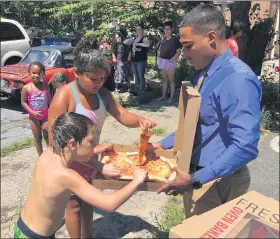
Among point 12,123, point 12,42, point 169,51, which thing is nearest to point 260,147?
point 169,51

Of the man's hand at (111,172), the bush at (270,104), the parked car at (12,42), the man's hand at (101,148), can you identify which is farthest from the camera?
the parked car at (12,42)

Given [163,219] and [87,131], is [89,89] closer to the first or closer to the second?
[87,131]

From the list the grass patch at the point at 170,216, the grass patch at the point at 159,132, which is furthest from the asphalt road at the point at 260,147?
the grass patch at the point at 159,132

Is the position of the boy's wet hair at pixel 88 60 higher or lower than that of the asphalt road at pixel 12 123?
higher

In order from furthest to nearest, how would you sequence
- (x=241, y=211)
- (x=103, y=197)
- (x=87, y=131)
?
1. (x=87, y=131)
2. (x=103, y=197)
3. (x=241, y=211)

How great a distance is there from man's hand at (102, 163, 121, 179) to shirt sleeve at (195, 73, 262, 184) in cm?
65

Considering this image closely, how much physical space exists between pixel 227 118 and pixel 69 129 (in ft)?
3.06

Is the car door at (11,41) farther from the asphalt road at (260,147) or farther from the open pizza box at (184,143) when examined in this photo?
the open pizza box at (184,143)

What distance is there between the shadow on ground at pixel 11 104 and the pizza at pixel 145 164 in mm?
6190

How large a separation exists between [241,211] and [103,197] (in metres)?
0.73

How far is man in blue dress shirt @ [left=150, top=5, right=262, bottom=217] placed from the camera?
6.27ft

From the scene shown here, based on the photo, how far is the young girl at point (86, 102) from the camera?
2.35 metres

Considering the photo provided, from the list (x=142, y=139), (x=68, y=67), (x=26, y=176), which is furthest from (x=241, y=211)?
(x=68, y=67)

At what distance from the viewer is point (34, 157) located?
545cm
